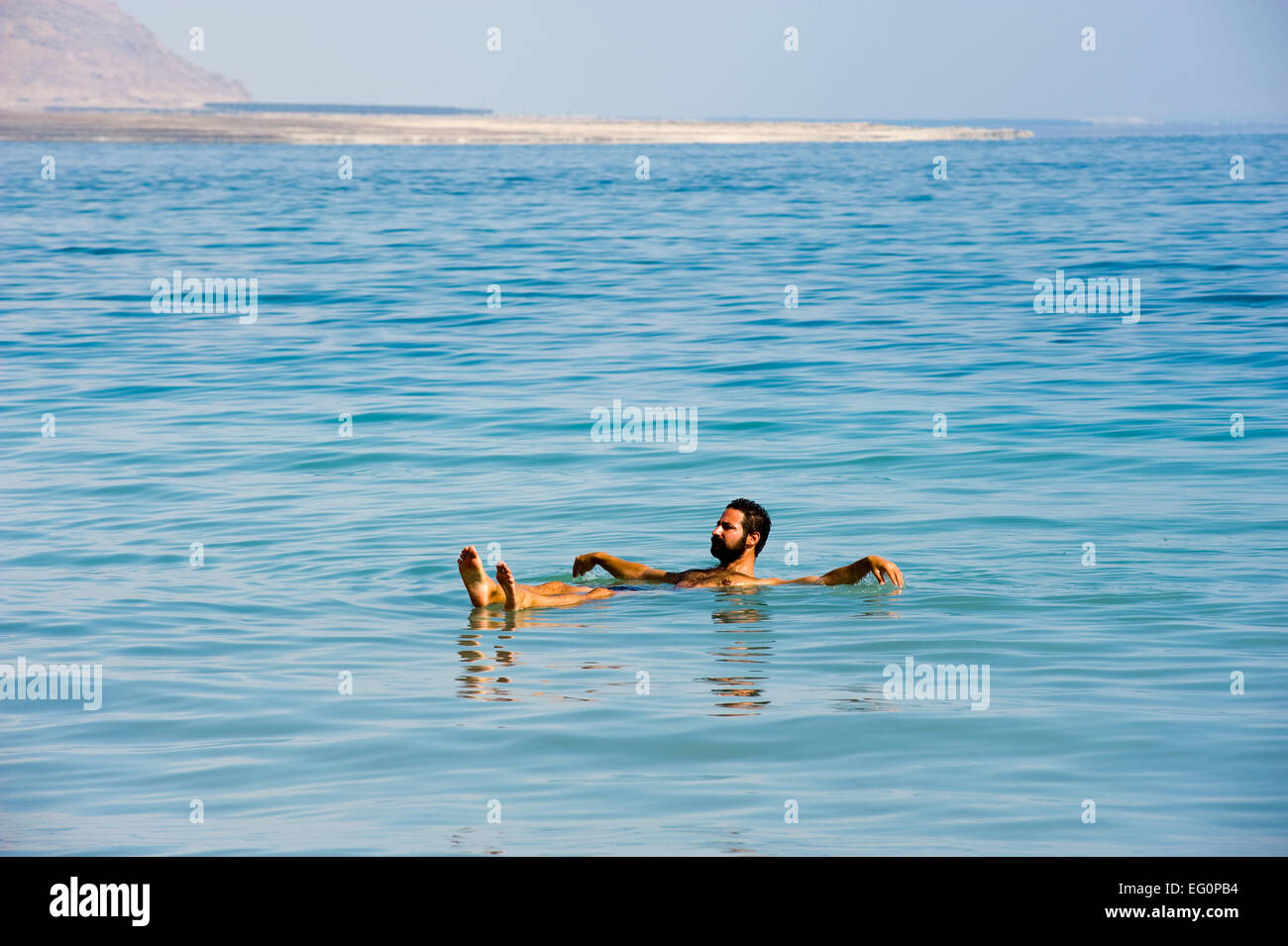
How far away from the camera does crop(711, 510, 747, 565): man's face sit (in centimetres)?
1159

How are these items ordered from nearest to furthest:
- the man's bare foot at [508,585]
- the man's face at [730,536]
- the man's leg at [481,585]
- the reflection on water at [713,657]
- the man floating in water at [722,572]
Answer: the reflection on water at [713,657]
the man's bare foot at [508,585]
the man's leg at [481,585]
the man floating in water at [722,572]
the man's face at [730,536]

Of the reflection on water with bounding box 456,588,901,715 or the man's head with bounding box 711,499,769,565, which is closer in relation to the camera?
the reflection on water with bounding box 456,588,901,715

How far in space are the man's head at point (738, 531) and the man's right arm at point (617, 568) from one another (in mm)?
460

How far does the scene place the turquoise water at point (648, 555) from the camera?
730 cm

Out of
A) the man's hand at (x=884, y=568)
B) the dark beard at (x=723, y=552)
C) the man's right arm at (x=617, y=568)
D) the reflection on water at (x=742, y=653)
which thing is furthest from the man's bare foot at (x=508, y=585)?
the man's hand at (x=884, y=568)

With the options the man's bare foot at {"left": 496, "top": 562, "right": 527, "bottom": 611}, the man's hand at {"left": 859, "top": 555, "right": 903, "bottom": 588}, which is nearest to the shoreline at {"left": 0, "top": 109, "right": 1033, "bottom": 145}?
the man's bare foot at {"left": 496, "top": 562, "right": 527, "bottom": 611}

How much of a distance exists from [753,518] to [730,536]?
251 millimetres

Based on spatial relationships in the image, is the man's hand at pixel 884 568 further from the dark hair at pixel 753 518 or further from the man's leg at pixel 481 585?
the man's leg at pixel 481 585

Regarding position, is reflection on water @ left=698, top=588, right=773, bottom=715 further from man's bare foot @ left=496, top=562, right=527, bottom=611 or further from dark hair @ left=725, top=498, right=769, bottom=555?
man's bare foot @ left=496, top=562, right=527, bottom=611

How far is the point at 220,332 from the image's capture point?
2553 cm

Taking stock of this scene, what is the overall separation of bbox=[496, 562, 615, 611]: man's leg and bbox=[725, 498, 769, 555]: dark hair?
1.25 m

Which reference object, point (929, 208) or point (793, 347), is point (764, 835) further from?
point (929, 208)

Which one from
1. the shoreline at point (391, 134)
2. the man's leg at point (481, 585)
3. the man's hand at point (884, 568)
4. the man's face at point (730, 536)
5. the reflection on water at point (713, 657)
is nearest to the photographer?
the reflection on water at point (713, 657)
